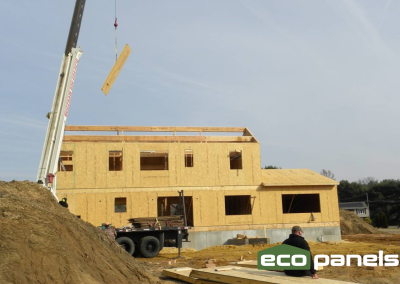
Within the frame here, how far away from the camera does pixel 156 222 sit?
2014 cm

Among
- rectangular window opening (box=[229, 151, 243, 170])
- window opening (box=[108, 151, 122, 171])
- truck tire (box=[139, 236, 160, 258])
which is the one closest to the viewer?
truck tire (box=[139, 236, 160, 258])

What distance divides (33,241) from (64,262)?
725 millimetres

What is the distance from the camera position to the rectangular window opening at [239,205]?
27.0 metres

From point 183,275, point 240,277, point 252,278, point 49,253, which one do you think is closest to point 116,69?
point 183,275

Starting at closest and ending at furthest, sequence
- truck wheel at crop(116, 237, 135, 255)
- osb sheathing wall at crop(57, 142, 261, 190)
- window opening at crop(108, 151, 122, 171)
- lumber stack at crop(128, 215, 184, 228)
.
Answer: truck wheel at crop(116, 237, 135, 255)
lumber stack at crop(128, 215, 184, 228)
osb sheathing wall at crop(57, 142, 261, 190)
window opening at crop(108, 151, 122, 171)

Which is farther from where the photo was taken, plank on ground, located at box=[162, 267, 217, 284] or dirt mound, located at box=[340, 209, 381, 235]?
dirt mound, located at box=[340, 209, 381, 235]

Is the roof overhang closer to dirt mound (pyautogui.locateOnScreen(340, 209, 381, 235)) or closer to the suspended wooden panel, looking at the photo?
the suspended wooden panel

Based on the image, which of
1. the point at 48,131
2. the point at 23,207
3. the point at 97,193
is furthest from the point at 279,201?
the point at 23,207

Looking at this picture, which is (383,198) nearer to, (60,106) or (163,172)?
(163,172)

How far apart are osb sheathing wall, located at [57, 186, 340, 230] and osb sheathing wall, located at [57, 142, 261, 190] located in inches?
15.0

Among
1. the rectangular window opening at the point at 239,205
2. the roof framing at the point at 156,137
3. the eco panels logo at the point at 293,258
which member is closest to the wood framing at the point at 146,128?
the roof framing at the point at 156,137

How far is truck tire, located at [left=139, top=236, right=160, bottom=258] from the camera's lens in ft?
64.2

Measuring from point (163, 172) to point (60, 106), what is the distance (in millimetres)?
8664

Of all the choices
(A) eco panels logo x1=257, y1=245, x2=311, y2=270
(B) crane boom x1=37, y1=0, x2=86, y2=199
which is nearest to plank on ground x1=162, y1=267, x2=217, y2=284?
(A) eco panels logo x1=257, y1=245, x2=311, y2=270
